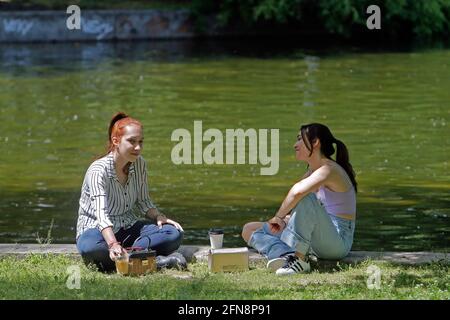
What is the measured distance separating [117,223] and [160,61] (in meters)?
16.8

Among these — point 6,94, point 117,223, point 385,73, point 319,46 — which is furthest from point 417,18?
point 117,223

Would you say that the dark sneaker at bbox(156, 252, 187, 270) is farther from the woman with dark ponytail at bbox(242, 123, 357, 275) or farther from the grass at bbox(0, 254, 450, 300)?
the woman with dark ponytail at bbox(242, 123, 357, 275)

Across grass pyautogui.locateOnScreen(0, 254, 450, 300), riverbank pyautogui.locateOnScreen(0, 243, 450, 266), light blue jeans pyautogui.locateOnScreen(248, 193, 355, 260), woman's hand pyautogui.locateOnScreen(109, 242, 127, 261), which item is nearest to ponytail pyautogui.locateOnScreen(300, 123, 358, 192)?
light blue jeans pyautogui.locateOnScreen(248, 193, 355, 260)

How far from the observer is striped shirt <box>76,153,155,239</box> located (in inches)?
329

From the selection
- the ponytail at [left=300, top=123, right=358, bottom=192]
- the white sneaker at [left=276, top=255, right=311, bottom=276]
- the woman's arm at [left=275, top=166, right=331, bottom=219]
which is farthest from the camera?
the ponytail at [left=300, top=123, right=358, bottom=192]

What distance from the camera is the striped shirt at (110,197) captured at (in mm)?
8359

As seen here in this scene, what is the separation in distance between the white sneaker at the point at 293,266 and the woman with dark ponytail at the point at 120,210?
0.74 m

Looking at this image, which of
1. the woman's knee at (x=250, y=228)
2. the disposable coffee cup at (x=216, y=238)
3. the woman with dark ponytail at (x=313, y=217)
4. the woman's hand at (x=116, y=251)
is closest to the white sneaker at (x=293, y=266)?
the woman with dark ponytail at (x=313, y=217)

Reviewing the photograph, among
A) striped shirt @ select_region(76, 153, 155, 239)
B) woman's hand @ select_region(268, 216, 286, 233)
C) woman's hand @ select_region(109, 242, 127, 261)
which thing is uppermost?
striped shirt @ select_region(76, 153, 155, 239)

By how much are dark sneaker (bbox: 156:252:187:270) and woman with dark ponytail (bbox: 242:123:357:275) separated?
59 cm

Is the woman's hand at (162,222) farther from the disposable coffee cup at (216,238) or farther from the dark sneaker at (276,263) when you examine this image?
the dark sneaker at (276,263)

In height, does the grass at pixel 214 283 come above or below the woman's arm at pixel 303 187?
below

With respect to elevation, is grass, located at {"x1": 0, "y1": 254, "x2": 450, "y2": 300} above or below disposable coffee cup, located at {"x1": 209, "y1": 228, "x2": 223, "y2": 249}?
below

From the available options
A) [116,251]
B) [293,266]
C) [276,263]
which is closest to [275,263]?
[276,263]
